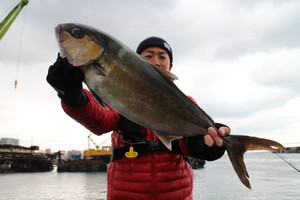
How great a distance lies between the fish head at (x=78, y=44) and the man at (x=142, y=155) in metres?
0.35

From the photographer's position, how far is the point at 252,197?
66.6 ft

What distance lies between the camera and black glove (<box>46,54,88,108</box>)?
240 cm

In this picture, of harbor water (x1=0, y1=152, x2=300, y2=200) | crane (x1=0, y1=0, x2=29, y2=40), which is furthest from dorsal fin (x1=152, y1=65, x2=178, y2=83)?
crane (x1=0, y1=0, x2=29, y2=40)

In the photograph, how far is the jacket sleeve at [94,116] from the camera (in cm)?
281

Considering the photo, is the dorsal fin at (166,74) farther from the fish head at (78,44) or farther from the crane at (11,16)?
the crane at (11,16)

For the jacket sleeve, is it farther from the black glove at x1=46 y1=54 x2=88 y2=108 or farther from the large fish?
the large fish

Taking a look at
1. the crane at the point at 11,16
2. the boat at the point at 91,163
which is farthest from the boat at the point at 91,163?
the crane at the point at 11,16

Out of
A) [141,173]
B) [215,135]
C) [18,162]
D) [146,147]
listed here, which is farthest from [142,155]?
[18,162]

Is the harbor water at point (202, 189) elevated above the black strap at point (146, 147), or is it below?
below

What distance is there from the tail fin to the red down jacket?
2.78 feet

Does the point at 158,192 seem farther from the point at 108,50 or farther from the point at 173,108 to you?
the point at 108,50

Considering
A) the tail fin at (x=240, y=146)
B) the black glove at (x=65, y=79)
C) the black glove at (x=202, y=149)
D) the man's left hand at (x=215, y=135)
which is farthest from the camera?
the black glove at (x=202, y=149)

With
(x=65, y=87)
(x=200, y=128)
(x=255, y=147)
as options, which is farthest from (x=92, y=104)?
(x=255, y=147)

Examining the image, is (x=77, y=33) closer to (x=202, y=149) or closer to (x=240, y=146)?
(x=202, y=149)
